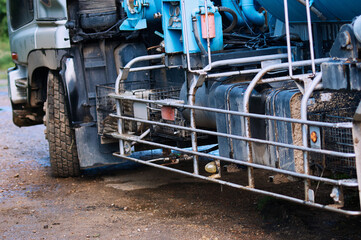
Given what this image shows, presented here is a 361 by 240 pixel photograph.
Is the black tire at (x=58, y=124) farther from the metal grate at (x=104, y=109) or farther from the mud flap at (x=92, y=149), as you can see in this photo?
the metal grate at (x=104, y=109)

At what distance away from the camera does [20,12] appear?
694 cm

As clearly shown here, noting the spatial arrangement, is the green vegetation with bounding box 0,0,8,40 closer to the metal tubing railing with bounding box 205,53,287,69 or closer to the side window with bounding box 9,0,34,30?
the side window with bounding box 9,0,34,30

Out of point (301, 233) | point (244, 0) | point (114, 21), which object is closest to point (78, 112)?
point (114, 21)

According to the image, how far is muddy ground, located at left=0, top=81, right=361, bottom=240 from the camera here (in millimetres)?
4242

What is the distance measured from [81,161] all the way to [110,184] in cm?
40

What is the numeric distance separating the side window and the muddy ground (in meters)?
1.78

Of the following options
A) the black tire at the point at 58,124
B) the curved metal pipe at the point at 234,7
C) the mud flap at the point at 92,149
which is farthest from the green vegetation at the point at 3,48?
the curved metal pipe at the point at 234,7

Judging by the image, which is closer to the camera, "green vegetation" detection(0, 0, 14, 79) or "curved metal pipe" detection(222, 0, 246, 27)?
"curved metal pipe" detection(222, 0, 246, 27)

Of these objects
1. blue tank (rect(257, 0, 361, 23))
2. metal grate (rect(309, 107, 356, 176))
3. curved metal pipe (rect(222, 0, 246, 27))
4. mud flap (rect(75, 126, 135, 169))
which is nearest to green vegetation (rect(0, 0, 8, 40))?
mud flap (rect(75, 126, 135, 169))

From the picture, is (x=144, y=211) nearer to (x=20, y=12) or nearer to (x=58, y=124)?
(x=58, y=124)

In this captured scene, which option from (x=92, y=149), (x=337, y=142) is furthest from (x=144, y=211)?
(x=337, y=142)

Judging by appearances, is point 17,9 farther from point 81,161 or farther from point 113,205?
point 113,205

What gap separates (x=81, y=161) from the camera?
236 inches

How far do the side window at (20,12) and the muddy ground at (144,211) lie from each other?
178 cm
